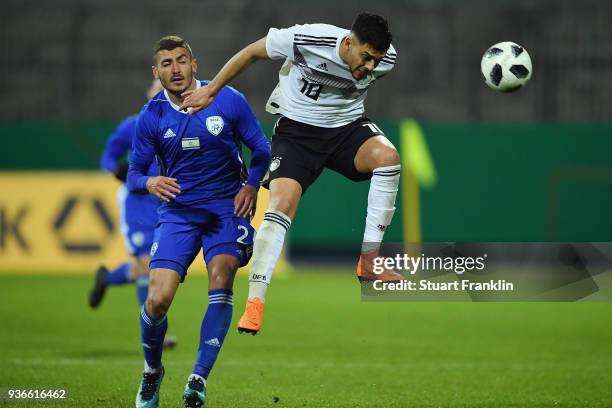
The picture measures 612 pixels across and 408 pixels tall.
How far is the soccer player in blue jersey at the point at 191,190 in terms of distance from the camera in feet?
22.0

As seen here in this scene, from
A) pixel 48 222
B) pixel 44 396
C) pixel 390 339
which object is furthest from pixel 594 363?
pixel 48 222

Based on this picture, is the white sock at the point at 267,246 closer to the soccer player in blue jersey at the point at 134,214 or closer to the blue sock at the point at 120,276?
the soccer player in blue jersey at the point at 134,214

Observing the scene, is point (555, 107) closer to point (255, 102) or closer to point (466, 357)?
point (255, 102)

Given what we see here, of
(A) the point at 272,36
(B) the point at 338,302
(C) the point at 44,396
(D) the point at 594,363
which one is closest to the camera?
(A) the point at 272,36

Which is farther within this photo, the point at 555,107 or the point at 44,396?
the point at 555,107

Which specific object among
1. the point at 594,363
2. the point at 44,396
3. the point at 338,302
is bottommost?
the point at 44,396

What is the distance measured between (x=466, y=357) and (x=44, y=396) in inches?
160

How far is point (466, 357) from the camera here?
9.98 m

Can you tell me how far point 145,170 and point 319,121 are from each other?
3.63 ft

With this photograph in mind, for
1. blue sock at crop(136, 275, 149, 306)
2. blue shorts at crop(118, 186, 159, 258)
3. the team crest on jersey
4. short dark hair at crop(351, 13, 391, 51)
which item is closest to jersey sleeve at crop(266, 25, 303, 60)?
short dark hair at crop(351, 13, 391, 51)

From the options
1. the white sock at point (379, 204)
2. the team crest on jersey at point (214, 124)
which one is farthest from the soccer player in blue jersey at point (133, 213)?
the white sock at point (379, 204)

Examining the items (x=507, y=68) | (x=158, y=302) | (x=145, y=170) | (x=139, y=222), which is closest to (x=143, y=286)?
(x=139, y=222)

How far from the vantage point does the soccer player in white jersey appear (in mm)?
6605

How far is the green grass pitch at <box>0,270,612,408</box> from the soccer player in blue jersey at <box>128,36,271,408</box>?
66 cm
